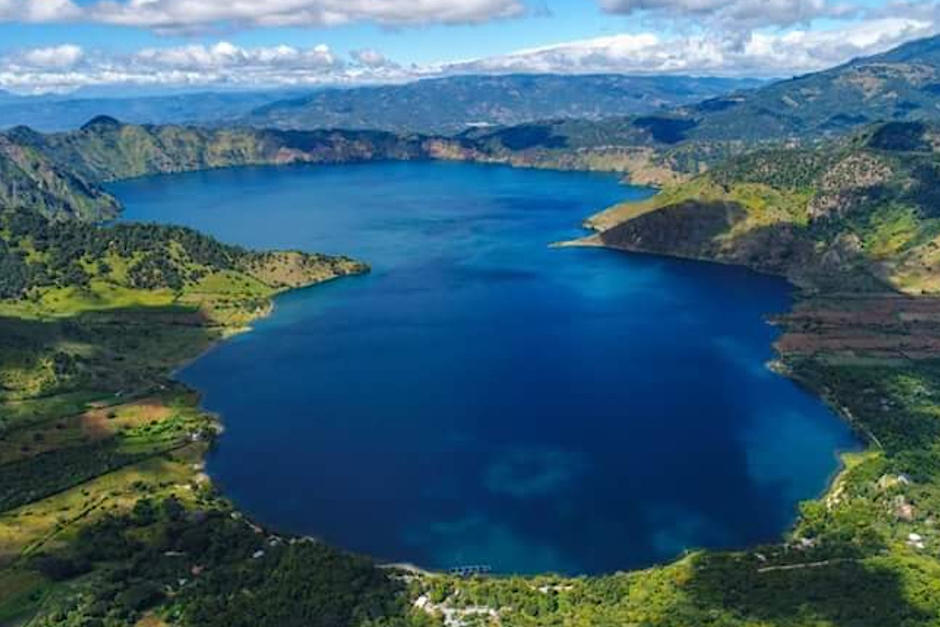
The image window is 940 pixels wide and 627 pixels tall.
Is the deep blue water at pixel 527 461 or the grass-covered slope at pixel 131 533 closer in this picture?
the grass-covered slope at pixel 131 533

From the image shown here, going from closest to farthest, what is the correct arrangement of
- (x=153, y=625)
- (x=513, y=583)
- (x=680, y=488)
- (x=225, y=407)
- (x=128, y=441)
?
(x=153, y=625) < (x=513, y=583) < (x=680, y=488) < (x=128, y=441) < (x=225, y=407)

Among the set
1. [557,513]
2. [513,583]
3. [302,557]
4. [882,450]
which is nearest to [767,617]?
[513,583]

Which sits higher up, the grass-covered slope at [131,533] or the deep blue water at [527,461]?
the grass-covered slope at [131,533]

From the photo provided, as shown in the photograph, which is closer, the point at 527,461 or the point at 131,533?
the point at 131,533

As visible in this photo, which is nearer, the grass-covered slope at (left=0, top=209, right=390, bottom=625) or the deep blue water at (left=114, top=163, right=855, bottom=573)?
the grass-covered slope at (left=0, top=209, right=390, bottom=625)

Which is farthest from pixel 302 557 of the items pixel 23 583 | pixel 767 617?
pixel 767 617

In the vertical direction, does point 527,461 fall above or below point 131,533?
below

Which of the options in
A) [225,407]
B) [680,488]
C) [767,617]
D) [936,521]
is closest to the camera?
[767,617]

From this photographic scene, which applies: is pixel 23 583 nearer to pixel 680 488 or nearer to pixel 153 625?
pixel 153 625

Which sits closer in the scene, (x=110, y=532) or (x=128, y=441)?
(x=110, y=532)

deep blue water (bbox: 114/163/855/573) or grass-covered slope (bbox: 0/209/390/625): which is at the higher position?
grass-covered slope (bbox: 0/209/390/625)
